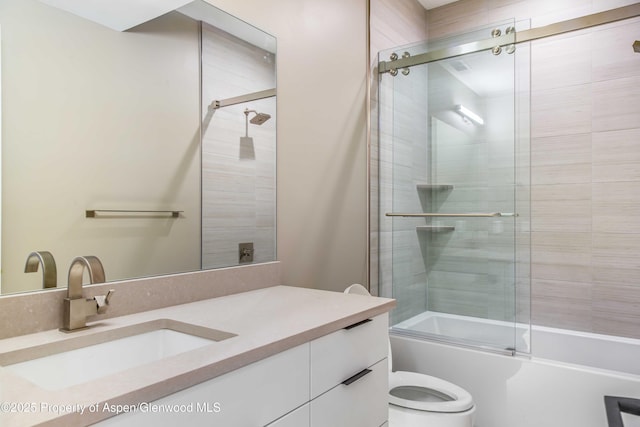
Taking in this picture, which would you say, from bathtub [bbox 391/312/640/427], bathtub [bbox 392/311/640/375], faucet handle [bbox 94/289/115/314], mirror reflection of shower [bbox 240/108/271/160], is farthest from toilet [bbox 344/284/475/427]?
faucet handle [bbox 94/289/115/314]

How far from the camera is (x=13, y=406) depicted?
1.87 ft

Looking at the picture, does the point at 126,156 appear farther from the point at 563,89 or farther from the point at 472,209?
the point at 563,89

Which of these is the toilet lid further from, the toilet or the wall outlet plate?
the wall outlet plate

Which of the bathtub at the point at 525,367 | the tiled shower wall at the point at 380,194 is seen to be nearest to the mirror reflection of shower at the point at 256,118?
the tiled shower wall at the point at 380,194

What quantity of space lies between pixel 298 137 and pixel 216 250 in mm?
722

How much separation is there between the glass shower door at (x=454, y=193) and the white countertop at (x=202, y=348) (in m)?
1.24

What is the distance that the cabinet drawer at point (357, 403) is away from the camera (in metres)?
1.04

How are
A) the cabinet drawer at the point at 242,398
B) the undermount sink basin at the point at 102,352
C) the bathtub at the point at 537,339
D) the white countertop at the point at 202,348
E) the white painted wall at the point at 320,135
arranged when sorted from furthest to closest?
1. the bathtub at the point at 537,339
2. the white painted wall at the point at 320,135
3. the undermount sink basin at the point at 102,352
4. the cabinet drawer at the point at 242,398
5. the white countertop at the point at 202,348

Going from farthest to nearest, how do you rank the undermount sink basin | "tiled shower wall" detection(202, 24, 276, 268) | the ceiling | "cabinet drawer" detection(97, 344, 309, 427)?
the ceiling → "tiled shower wall" detection(202, 24, 276, 268) → the undermount sink basin → "cabinet drawer" detection(97, 344, 309, 427)

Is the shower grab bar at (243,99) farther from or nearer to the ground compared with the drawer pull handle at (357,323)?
farther from the ground

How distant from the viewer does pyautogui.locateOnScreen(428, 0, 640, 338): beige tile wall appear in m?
2.51

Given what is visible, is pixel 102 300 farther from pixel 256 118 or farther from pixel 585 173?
pixel 585 173

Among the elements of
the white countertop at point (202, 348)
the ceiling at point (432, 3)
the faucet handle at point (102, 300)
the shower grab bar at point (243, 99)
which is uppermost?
the ceiling at point (432, 3)

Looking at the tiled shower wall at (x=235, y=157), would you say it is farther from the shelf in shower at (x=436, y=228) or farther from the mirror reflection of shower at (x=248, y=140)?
the shelf in shower at (x=436, y=228)
